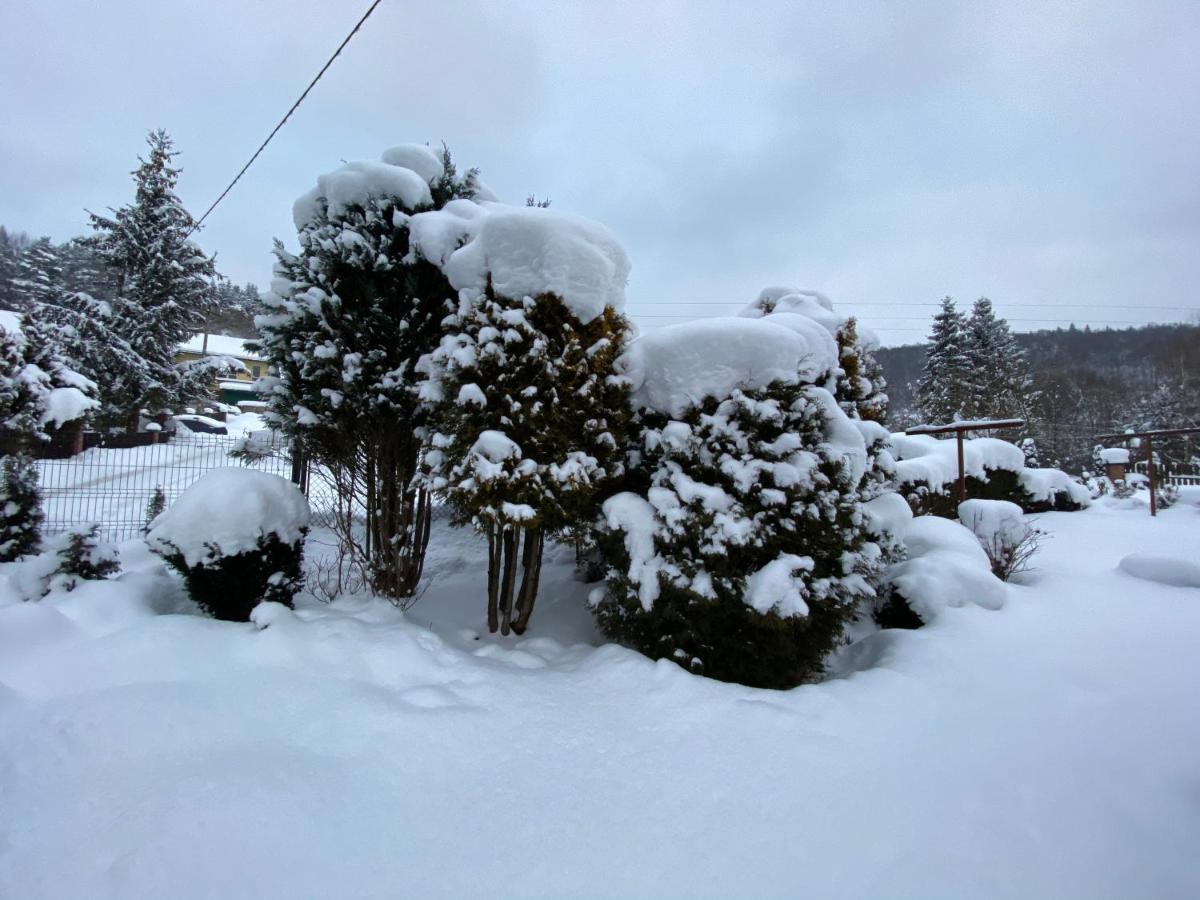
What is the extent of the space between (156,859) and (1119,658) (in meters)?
5.32

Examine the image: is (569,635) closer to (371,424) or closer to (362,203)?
(371,424)

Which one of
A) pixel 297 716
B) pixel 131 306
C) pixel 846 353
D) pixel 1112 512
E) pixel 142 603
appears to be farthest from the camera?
pixel 131 306

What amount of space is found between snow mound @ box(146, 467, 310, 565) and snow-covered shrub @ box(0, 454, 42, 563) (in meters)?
2.52

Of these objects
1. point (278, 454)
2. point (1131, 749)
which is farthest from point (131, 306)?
point (1131, 749)

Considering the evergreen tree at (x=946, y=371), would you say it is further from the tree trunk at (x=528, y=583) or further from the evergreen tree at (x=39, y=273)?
the evergreen tree at (x=39, y=273)

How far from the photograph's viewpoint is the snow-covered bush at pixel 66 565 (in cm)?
381

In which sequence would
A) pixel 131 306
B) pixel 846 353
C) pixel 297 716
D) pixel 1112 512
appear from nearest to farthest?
pixel 297 716 → pixel 846 353 → pixel 1112 512 → pixel 131 306

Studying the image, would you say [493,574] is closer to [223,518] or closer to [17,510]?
[223,518]

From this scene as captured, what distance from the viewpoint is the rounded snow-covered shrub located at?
11.8 ft

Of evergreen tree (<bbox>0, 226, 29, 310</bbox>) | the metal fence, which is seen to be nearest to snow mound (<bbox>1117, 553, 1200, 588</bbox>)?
the metal fence

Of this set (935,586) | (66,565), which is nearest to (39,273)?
(66,565)

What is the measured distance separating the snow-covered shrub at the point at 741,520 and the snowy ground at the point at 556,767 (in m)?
0.31

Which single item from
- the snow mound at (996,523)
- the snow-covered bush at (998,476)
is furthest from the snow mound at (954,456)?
the snow mound at (996,523)

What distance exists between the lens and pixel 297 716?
245 cm
